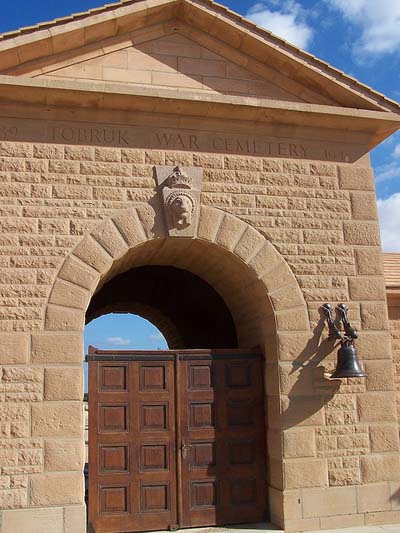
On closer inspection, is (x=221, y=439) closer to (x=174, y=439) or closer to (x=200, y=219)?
(x=174, y=439)

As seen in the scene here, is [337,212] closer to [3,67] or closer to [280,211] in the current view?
[280,211]

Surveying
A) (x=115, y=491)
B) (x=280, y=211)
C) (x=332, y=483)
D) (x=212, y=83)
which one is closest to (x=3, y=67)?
(x=212, y=83)

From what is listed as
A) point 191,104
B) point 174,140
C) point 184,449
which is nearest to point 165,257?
point 174,140

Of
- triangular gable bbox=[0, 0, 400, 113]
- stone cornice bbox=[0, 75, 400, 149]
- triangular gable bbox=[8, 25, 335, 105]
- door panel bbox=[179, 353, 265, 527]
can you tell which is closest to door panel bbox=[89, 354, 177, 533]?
door panel bbox=[179, 353, 265, 527]

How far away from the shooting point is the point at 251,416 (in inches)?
332

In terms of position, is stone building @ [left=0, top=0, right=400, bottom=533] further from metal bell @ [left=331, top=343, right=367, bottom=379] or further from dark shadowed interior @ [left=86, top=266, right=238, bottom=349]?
dark shadowed interior @ [left=86, top=266, right=238, bottom=349]

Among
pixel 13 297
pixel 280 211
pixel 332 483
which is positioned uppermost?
pixel 280 211

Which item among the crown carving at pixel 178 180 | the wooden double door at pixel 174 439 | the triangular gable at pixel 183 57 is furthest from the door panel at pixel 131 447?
the triangular gable at pixel 183 57

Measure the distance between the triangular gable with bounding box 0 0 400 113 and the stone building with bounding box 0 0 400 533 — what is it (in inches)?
0.8

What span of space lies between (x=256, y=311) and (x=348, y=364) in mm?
1486

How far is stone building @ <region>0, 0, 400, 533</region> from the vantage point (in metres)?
7.34

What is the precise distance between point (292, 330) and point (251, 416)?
4.21 feet

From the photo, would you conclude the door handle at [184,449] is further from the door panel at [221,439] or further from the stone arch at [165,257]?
the stone arch at [165,257]

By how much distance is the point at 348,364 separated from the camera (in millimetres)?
7844
